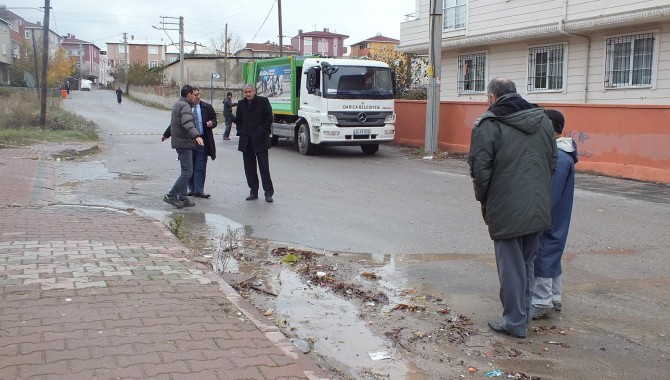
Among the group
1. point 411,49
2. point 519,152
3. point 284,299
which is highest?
point 411,49

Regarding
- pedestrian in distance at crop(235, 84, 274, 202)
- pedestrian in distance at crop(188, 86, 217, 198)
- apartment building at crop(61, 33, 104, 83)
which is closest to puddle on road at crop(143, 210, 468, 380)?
pedestrian in distance at crop(235, 84, 274, 202)

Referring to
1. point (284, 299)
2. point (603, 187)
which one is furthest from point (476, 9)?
point (284, 299)

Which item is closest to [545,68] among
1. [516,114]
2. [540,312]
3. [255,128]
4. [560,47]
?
[560,47]

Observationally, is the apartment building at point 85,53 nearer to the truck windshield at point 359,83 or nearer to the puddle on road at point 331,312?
the truck windshield at point 359,83

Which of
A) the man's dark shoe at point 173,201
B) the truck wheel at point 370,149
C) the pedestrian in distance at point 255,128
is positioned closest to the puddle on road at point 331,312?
the man's dark shoe at point 173,201

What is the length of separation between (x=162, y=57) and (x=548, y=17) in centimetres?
12719

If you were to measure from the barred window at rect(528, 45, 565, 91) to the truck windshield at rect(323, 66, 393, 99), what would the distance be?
4.71 meters

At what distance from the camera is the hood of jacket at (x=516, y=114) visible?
462 centimetres

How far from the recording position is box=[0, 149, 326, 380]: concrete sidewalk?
150 inches

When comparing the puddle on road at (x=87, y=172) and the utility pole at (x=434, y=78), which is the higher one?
the utility pole at (x=434, y=78)

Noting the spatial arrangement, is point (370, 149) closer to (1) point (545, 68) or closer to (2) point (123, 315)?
(1) point (545, 68)

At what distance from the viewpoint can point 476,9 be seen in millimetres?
21219

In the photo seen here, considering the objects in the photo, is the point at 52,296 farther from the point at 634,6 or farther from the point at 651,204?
the point at 634,6

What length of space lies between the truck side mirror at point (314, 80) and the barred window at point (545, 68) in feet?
22.3
